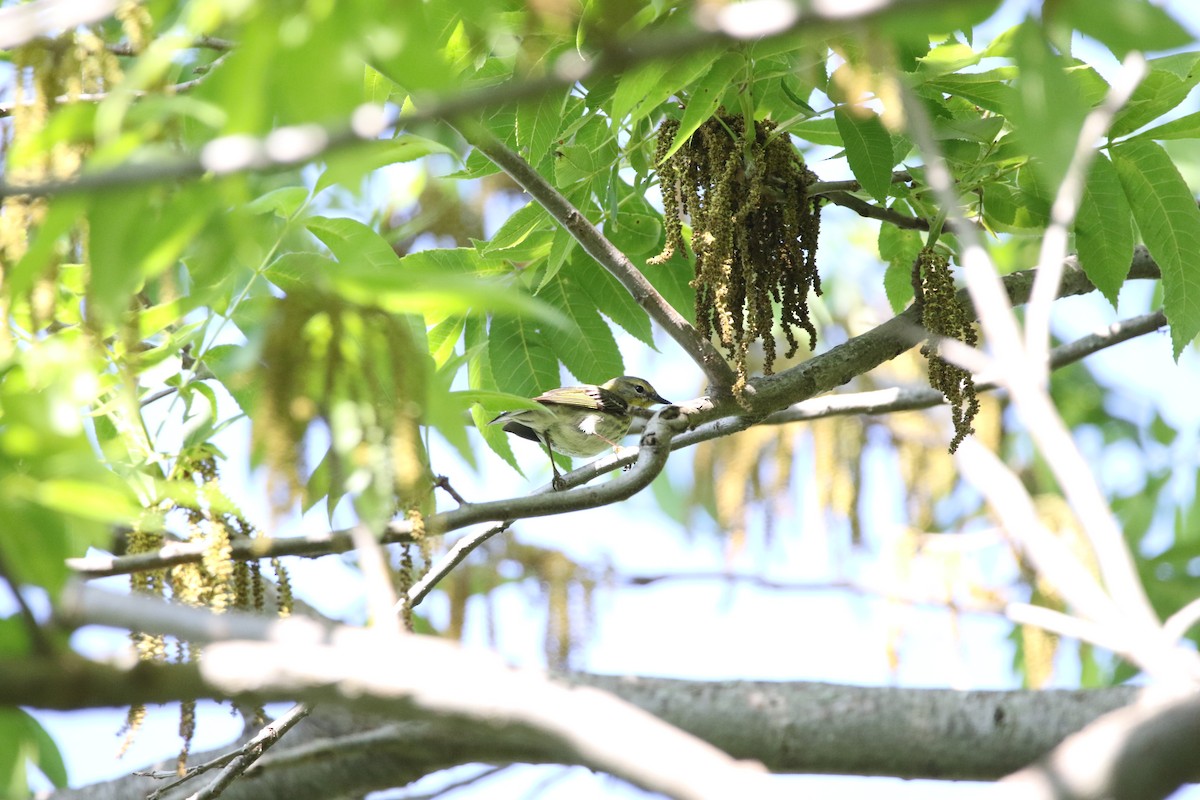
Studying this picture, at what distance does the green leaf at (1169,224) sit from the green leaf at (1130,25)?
2380mm

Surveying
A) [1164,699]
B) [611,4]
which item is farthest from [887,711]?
[611,4]

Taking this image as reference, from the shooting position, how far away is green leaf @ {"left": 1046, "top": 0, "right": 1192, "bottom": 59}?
71.8 inches

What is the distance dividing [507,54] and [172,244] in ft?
7.58

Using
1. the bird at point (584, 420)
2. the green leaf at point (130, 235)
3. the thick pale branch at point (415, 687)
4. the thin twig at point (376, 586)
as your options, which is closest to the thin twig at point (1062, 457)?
the thick pale branch at point (415, 687)

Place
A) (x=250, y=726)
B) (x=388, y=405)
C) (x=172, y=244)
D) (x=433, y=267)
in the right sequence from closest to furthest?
(x=172, y=244)
(x=388, y=405)
(x=433, y=267)
(x=250, y=726)

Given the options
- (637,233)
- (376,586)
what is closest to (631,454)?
(637,233)

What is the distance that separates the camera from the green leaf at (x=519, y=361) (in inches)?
183

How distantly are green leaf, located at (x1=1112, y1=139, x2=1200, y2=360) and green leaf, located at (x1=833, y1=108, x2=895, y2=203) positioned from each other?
0.82 metres

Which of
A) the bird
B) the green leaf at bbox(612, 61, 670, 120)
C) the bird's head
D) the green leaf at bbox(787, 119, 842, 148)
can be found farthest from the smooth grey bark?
the bird's head

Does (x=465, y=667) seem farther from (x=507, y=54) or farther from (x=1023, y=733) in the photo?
(x=507, y=54)

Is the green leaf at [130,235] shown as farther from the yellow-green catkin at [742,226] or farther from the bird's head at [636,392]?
the bird's head at [636,392]

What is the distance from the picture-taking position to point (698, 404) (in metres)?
4.21

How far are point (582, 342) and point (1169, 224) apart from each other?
220 centimetres

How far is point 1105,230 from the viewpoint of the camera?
413 centimetres
